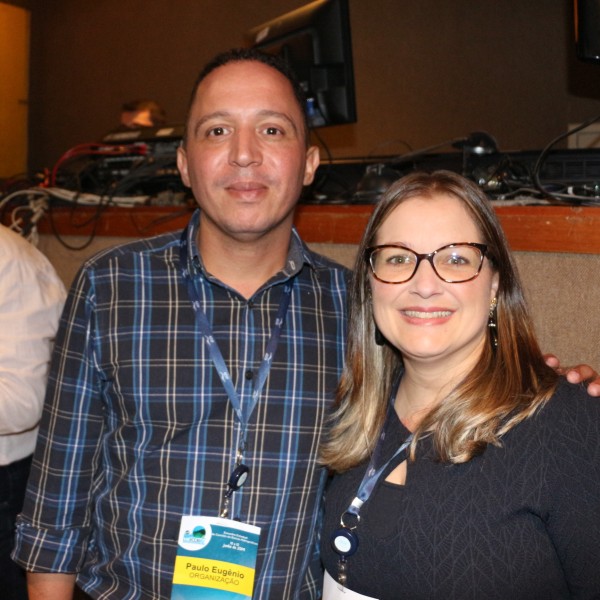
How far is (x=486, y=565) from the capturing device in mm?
1158

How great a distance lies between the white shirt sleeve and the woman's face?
879mm

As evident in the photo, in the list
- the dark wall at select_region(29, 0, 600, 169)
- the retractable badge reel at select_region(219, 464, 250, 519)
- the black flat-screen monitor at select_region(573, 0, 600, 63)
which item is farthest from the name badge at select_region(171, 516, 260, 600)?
the dark wall at select_region(29, 0, 600, 169)

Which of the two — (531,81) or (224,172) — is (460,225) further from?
(531,81)

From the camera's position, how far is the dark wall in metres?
4.79

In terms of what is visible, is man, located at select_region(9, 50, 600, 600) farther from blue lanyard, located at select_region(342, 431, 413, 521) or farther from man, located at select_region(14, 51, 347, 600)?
blue lanyard, located at select_region(342, 431, 413, 521)

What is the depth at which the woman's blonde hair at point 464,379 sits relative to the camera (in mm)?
1225

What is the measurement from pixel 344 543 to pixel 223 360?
0.43m

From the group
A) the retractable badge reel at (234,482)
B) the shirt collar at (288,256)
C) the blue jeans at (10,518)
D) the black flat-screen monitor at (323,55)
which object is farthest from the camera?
the black flat-screen monitor at (323,55)

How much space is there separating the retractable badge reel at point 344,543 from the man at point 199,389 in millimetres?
155

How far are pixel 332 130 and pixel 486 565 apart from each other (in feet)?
13.2

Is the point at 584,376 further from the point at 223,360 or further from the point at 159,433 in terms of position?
the point at 159,433

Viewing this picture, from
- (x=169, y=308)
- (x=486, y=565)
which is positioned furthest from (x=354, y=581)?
(x=169, y=308)

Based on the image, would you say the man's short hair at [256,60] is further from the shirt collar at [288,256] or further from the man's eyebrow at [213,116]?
the shirt collar at [288,256]

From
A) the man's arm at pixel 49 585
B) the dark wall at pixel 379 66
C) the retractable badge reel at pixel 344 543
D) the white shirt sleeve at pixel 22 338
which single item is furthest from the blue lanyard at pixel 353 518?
the dark wall at pixel 379 66
